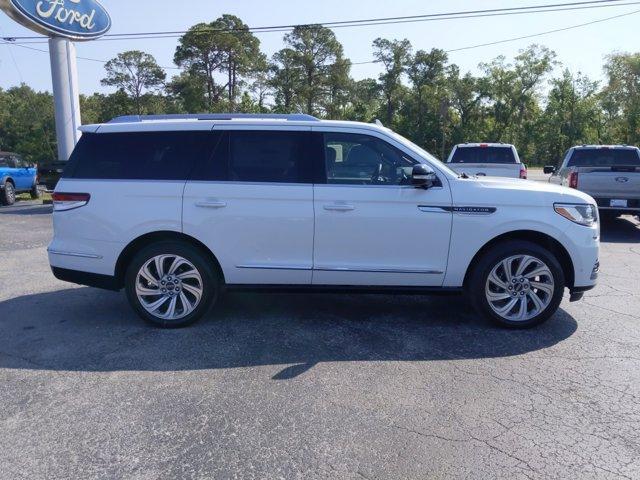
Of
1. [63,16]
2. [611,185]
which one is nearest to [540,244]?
[611,185]

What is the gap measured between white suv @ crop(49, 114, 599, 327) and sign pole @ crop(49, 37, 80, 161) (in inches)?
586

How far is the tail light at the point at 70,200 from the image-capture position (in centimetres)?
508

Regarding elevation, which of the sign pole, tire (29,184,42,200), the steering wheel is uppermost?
the sign pole

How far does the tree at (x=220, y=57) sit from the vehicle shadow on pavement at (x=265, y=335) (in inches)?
1608

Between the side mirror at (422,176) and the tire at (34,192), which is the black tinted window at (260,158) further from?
the tire at (34,192)

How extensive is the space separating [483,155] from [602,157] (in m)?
2.79

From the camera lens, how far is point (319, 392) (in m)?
3.81

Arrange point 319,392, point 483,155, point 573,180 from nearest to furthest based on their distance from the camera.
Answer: point 319,392 < point 573,180 < point 483,155

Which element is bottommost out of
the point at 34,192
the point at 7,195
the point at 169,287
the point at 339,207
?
the point at 34,192

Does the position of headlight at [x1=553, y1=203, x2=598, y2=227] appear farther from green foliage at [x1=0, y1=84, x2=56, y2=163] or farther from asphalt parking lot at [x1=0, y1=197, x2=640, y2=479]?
green foliage at [x1=0, y1=84, x2=56, y2=163]

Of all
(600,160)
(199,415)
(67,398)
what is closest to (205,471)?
(199,415)

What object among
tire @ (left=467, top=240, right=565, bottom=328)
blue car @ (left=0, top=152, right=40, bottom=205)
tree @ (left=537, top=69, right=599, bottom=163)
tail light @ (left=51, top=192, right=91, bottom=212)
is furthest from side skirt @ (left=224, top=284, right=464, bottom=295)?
tree @ (left=537, top=69, right=599, bottom=163)

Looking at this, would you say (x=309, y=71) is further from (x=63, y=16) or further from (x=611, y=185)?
(x=611, y=185)

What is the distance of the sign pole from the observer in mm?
17969
